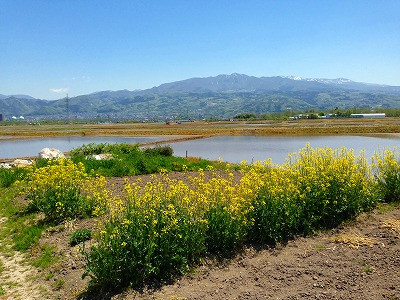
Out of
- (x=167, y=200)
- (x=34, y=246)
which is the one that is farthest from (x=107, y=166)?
(x=167, y=200)

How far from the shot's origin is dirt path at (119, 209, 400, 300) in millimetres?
6477

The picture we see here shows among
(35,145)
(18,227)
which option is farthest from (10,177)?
(35,145)

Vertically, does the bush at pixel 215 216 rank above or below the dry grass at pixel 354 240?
above

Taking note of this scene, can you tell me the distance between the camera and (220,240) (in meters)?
8.07

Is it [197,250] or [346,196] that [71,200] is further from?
[346,196]

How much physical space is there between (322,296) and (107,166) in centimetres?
1636

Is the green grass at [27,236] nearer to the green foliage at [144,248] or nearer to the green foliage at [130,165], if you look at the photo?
the green foliage at [144,248]

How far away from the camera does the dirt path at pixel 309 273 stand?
648cm

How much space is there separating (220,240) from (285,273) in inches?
63.4

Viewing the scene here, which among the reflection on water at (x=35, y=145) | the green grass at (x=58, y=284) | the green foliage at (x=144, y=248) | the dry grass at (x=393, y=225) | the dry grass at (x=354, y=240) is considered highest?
the green foliage at (x=144, y=248)

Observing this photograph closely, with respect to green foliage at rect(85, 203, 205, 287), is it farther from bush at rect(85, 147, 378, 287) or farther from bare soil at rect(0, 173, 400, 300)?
bare soil at rect(0, 173, 400, 300)

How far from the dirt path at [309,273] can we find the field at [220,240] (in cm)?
2

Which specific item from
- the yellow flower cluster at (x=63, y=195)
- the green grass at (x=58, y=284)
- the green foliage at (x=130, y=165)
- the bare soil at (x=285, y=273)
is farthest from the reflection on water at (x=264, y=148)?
the green grass at (x=58, y=284)

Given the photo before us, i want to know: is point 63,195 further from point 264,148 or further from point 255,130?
point 255,130
